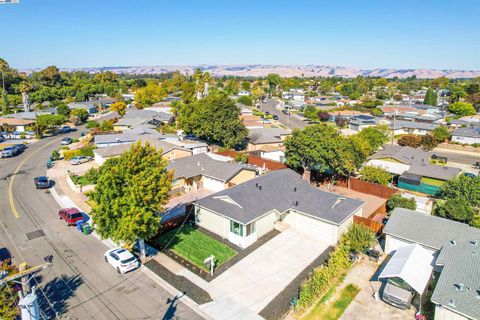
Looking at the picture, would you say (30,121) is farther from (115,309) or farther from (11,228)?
(115,309)

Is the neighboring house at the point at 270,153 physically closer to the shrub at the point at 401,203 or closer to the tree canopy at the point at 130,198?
the shrub at the point at 401,203

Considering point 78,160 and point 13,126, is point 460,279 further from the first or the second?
point 13,126

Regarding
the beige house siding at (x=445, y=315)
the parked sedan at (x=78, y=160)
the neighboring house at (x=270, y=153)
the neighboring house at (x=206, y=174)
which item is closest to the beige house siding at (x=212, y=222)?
the neighboring house at (x=206, y=174)

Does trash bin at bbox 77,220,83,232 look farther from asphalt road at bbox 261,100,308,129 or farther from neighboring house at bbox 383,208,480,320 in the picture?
asphalt road at bbox 261,100,308,129

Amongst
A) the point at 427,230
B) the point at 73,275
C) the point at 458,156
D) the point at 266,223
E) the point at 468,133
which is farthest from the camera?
the point at 468,133

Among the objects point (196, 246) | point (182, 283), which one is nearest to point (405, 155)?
point (196, 246)
